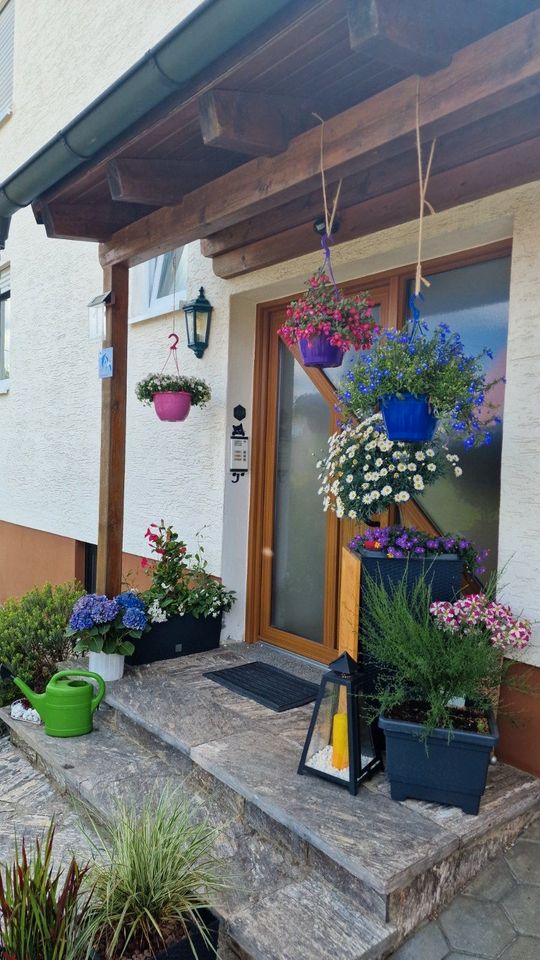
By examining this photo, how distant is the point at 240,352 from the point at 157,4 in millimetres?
3089

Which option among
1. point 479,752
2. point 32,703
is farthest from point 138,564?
point 479,752

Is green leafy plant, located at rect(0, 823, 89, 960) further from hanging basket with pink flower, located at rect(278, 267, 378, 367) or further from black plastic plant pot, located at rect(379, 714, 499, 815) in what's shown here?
hanging basket with pink flower, located at rect(278, 267, 378, 367)

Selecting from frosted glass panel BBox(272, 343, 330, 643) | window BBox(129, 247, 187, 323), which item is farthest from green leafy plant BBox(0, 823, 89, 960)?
window BBox(129, 247, 187, 323)

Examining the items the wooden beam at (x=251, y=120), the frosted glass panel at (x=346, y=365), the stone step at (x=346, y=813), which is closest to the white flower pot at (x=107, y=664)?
the stone step at (x=346, y=813)

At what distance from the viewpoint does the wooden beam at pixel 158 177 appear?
10.7 ft

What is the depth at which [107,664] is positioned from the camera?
12.6 feet

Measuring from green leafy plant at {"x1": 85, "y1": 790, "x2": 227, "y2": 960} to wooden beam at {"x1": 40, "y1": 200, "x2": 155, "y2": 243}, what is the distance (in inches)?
129

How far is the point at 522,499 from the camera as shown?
291cm

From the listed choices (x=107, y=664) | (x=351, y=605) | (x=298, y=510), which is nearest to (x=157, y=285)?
(x=298, y=510)

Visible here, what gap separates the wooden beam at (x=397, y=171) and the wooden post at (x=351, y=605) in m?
1.81

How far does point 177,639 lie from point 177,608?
20 centimetres

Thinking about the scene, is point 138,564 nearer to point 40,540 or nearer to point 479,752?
point 40,540

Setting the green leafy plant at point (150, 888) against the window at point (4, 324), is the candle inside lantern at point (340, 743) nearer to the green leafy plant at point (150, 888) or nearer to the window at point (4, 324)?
the green leafy plant at point (150, 888)

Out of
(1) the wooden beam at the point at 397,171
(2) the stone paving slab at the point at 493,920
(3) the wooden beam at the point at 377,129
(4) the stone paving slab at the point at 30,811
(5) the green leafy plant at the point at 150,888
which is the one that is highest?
(1) the wooden beam at the point at 397,171
